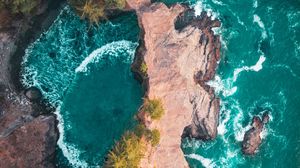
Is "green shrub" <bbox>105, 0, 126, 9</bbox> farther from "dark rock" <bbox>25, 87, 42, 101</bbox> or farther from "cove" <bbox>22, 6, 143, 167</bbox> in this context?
"dark rock" <bbox>25, 87, 42, 101</bbox>

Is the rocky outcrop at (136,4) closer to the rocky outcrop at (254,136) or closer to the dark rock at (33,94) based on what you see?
the dark rock at (33,94)

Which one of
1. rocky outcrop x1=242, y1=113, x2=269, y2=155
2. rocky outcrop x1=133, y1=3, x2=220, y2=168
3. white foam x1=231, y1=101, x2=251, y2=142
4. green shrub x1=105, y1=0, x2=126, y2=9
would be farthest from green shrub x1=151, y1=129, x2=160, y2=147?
green shrub x1=105, y1=0, x2=126, y2=9

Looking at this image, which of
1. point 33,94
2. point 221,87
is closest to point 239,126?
point 221,87

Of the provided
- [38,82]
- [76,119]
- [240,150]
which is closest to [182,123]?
[240,150]


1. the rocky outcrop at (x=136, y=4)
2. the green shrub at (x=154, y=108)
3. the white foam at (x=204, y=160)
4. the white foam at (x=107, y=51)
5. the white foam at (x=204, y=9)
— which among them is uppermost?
the rocky outcrop at (x=136, y=4)

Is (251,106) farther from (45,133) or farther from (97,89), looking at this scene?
(45,133)

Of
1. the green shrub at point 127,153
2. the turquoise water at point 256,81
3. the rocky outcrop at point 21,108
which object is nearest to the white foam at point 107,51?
the rocky outcrop at point 21,108

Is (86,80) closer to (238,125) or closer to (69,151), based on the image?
(69,151)
